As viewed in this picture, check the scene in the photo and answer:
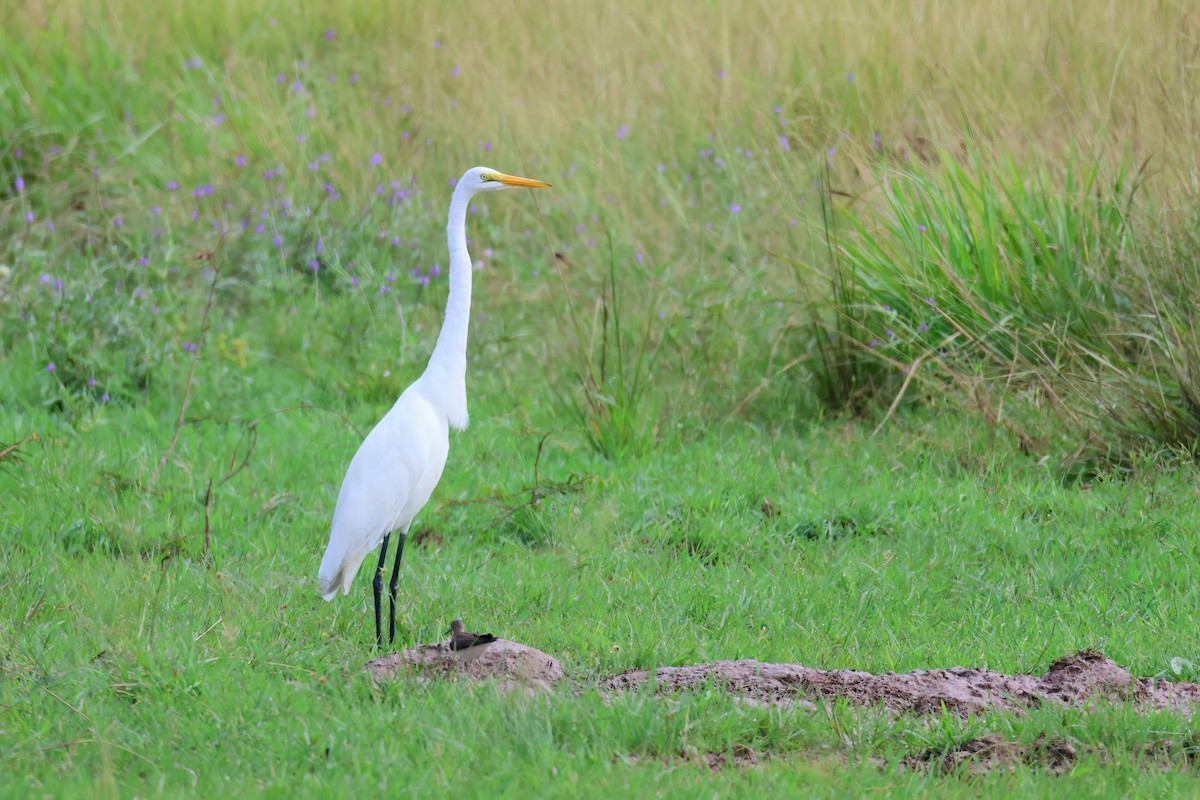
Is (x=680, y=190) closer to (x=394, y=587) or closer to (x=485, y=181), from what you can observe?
(x=485, y=181)

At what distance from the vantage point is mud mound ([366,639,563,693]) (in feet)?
10.9

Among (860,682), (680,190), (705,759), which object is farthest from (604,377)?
(705,759)

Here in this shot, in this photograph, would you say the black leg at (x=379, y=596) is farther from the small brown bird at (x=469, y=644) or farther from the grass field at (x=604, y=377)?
the small brown bird at (x=469, y=644)

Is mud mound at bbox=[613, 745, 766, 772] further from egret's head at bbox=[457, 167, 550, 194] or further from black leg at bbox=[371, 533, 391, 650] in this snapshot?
egret's head at bbox=[457, 167, 550, 194]

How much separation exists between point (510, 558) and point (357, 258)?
3141mm

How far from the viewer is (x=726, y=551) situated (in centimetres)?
466

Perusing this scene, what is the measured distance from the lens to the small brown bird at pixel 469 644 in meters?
3.40

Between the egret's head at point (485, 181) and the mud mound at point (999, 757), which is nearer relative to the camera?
the mud mound at point (999, 757)

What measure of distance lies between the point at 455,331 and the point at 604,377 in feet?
5.91

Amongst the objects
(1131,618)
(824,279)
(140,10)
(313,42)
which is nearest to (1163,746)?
(1131,618)

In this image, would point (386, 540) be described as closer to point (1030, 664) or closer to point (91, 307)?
point (1030, 664)

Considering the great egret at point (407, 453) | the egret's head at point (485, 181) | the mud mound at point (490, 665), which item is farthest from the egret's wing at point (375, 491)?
the egret's head at point (485, 181)

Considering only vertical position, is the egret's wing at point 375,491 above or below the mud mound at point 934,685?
above

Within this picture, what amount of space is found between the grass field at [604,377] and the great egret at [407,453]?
9.0 inches
